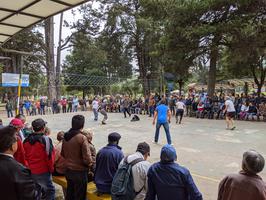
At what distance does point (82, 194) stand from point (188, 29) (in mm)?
14119

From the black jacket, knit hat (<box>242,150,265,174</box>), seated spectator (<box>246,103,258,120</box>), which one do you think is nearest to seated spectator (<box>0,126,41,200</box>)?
the black jacket

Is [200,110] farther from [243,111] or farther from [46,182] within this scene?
[46,182]

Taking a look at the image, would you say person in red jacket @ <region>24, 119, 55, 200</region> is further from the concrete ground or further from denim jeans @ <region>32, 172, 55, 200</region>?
the concrete ground

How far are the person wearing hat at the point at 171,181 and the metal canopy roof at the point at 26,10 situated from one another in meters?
2.71

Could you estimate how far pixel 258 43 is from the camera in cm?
1576

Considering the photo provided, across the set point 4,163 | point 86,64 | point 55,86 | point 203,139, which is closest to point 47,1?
point 4,163

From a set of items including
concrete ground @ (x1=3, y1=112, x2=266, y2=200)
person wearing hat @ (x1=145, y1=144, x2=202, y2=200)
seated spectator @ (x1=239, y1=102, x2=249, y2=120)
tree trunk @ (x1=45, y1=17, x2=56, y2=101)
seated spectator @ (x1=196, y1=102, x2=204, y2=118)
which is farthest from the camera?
Result: tree trunk @ (x1=45, y1=17, x2=56, y2=101)

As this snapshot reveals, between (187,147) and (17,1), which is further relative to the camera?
(187,147)

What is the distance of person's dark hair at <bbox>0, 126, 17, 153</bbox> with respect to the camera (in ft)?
7.33

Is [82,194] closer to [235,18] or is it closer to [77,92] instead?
[235,18]

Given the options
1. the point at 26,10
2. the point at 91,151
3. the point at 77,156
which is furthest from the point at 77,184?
the point at 26,10

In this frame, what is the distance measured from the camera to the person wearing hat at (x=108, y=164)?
3.86 meters

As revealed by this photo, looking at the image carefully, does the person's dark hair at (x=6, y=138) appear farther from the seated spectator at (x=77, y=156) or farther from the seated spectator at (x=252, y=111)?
the seated spectator at (x=252, y=111)

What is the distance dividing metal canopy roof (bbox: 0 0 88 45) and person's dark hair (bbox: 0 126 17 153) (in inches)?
99.7
